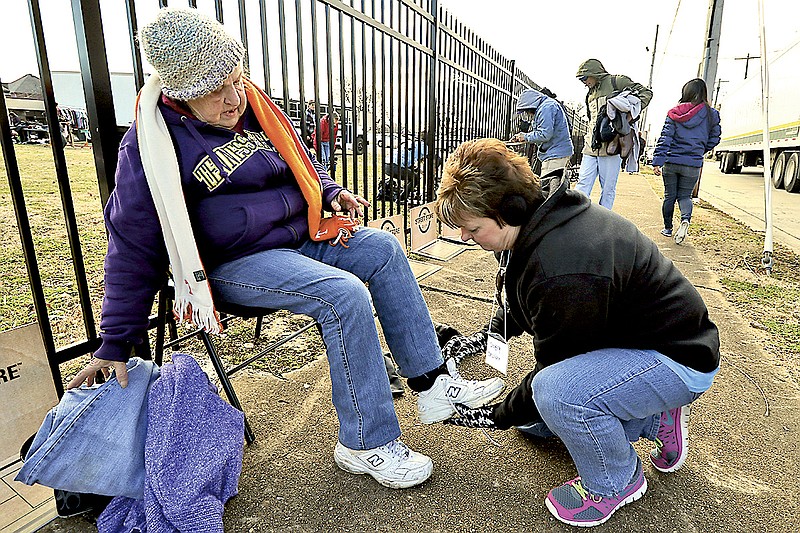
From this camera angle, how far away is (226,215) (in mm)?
1781

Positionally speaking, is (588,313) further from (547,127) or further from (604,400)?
(547,127)

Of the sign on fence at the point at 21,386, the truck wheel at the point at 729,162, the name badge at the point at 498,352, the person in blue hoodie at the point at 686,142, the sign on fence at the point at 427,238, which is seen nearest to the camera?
the sign on fence at the point at 21,386

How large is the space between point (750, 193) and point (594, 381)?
13.2m

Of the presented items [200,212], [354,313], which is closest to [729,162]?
[354,313]

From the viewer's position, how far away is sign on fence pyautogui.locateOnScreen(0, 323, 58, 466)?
1.64 meters

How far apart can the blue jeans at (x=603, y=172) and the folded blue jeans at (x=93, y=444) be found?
4821 mm

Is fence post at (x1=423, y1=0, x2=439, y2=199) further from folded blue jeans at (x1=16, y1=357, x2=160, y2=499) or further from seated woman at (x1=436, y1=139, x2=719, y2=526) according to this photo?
folded blue jeans at (x1=16, y1=357, x2=160, y2=499)

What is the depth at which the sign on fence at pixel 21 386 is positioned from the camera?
164 cm

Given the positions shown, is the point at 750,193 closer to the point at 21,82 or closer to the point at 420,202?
the point at 420,202

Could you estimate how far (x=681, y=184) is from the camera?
224 inches

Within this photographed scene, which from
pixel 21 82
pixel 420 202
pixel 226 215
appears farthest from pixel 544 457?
pixel 420 202

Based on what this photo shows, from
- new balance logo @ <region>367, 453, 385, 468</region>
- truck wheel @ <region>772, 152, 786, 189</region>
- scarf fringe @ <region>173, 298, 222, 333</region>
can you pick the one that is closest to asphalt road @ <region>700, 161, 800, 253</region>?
truck wheel @ <region>772, 152, 786, 189</region>

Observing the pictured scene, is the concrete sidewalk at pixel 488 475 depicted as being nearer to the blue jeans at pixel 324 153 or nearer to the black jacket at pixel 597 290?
the black jacket at pixel 597 290

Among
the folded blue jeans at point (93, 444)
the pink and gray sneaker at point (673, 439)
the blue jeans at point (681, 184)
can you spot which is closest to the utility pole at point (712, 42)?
the blue jeans at point (681, 184)
